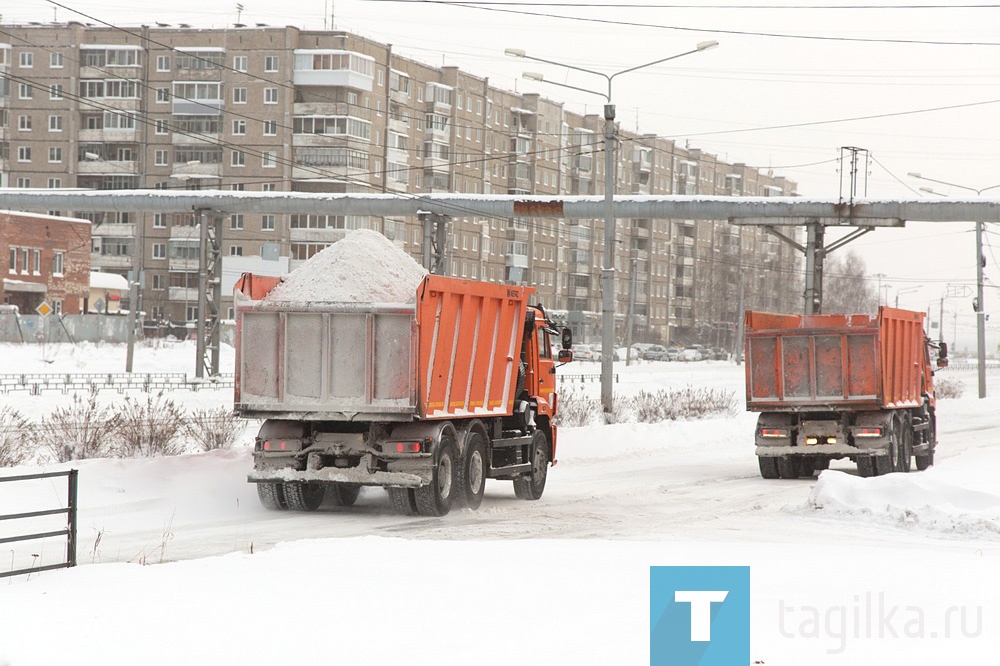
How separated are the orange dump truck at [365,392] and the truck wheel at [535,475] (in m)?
1.83

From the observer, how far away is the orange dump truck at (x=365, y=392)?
1411 cm

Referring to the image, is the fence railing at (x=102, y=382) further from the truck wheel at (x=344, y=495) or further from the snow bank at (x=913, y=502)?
the snow bank at (x=913, y=502)

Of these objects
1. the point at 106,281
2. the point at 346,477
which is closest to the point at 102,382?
the point at 346,477

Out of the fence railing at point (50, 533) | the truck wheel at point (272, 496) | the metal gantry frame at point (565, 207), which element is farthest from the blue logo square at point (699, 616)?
the metal gantry frame at point (565, 207)

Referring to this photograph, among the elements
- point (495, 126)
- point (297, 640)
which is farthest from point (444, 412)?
point (495, 126)

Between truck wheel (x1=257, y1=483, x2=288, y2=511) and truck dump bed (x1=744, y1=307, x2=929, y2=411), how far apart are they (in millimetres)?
9245

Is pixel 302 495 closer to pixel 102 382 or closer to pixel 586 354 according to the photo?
pixel 102 382

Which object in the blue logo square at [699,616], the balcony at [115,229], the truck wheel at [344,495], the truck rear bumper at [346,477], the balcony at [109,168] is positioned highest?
the balcony at [109,168]

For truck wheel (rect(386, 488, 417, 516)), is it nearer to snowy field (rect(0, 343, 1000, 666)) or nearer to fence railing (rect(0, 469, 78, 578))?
snowy field (rect(0, 343, 1000, 666))

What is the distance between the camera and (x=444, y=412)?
14648mm

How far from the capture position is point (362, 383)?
14180 millimetres

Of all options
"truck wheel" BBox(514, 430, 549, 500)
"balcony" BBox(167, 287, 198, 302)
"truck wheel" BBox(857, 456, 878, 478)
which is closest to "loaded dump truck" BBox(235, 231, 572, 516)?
"truck wheel" BBox(514, 430, 549, 500)

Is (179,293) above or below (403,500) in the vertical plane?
above

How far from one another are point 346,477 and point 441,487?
1.14m
